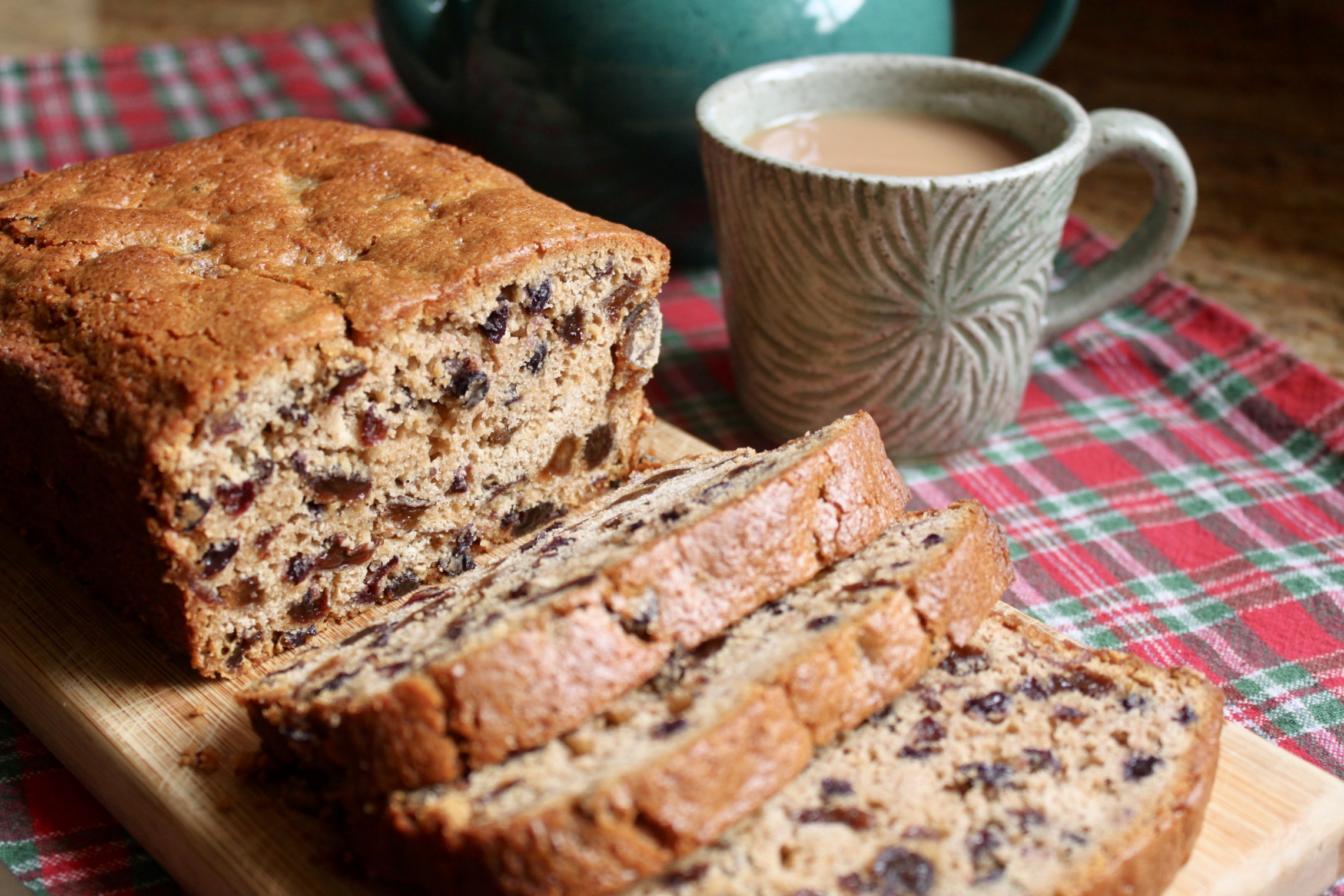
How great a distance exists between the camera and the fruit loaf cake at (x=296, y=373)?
1943 millimetres

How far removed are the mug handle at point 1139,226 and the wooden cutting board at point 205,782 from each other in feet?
4.44

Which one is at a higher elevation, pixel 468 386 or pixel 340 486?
pixel 468 386


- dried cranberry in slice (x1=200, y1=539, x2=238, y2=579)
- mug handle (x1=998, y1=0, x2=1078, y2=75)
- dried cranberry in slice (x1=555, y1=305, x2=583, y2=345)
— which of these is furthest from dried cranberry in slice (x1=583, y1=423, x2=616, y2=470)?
mug handle (x1=998, y1=0, x2=1078, y2=75)

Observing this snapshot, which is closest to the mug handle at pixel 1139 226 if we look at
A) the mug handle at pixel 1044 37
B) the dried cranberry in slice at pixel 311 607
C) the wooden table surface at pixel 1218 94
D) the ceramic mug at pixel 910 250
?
the ceramic mug at pixel 910 250

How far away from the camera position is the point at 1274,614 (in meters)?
2.39

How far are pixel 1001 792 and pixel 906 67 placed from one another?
189 cm

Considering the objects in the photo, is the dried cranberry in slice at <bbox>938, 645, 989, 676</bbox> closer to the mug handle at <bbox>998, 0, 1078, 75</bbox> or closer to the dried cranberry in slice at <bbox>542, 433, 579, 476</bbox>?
the dried cranberry in slice at <bbox>542, 433, 579, 476</bbox>

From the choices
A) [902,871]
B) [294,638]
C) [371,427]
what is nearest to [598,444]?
[371,427]

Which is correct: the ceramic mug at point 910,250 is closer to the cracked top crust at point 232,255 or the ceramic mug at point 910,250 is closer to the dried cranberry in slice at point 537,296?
the cracked top crust at point 232,255

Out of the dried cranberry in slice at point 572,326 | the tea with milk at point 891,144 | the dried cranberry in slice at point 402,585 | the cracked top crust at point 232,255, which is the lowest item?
the dried cranberry in slice at point 402,585

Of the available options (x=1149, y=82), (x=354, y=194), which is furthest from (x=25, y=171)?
(x=1149, y=82)

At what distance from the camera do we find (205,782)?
1865 millimetres

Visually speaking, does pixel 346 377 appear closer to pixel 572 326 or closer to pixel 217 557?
pixel 217 557

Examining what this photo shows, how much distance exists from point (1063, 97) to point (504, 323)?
1.42 m
